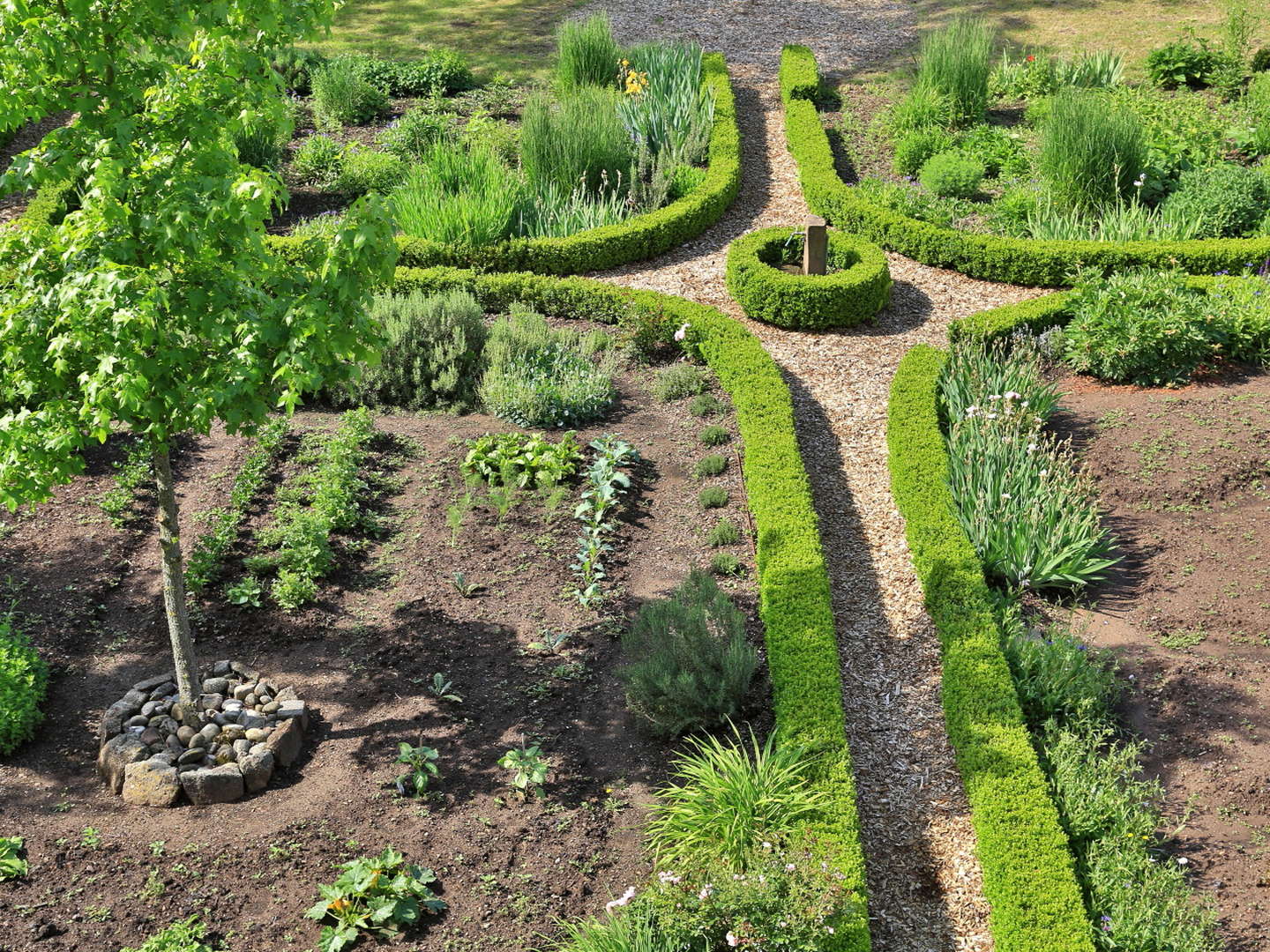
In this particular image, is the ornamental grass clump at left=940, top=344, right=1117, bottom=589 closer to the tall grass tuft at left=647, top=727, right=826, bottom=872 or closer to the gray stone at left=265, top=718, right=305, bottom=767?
the tall grass tuft at left=647, top=727, right=826, bottom=872

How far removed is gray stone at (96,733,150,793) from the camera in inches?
263

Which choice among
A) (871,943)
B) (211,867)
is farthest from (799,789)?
(211,867)

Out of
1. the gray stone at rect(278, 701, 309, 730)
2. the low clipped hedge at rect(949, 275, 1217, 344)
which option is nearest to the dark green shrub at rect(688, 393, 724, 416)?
the low clipped hedge at rect(949, 275, 1217, 344)

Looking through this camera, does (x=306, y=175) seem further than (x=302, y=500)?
Yes

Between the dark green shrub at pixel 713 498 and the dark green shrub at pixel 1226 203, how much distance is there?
689 cm

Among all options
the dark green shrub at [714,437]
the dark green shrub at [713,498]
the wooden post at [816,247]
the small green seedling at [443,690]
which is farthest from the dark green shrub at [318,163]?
the small green seedling at [443,690]

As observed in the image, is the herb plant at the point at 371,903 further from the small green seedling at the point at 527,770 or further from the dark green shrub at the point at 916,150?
the dark green shrub at the point at 916,150

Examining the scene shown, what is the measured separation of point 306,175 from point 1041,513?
9802 mm

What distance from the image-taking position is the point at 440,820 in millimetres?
6621

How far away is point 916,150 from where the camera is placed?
48.2 ft

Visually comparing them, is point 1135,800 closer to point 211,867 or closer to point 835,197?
point 211,867

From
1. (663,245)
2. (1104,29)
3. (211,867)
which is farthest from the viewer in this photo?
(1104,29)

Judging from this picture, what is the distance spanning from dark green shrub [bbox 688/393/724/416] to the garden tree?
15.2 feet

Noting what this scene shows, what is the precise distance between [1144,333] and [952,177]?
3928mm
